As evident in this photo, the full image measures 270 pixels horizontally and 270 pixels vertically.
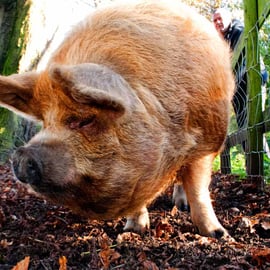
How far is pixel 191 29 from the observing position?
325 centimetres

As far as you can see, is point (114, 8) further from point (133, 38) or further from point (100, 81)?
point (100, 81)

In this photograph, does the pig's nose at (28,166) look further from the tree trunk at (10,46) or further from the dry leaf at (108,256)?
the tree trunk at (10,46)

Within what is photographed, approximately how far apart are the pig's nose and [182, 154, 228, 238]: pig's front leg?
4.65 feet

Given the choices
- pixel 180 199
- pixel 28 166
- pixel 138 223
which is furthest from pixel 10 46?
pixel 28 166

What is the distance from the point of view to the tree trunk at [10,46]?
842cm

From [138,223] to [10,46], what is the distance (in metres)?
5.81

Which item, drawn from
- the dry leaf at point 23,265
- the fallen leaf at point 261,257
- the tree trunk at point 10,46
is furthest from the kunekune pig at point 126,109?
the tree trunk at point 10,46

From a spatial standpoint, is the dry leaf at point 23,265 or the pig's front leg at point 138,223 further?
the pig's front leg at point 138,223

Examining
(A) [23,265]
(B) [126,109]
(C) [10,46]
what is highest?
(B) [126,109]

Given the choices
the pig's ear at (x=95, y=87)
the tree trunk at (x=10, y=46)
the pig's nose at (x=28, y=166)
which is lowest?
the tree trunk at (x=10, y=46)

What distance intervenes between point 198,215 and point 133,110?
1.28 meters

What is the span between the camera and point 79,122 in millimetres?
2475

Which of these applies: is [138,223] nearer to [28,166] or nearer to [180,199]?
[180,199]

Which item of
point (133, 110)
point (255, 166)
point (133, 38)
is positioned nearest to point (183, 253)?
point (133, 110)
